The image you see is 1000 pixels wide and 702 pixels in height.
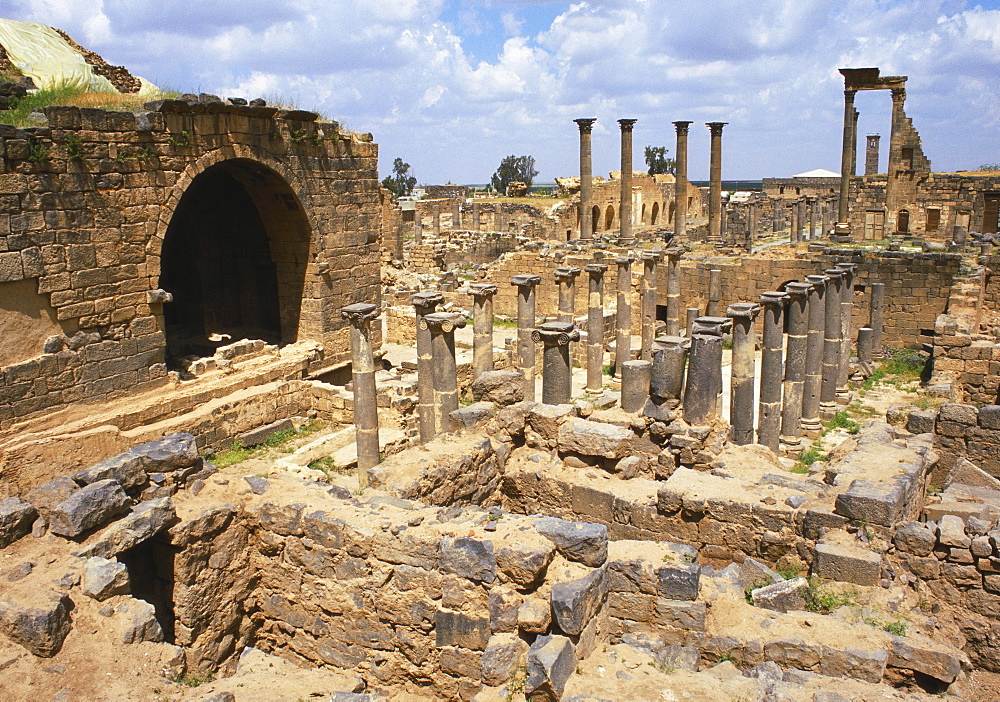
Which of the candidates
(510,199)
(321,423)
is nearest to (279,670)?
(321,423)

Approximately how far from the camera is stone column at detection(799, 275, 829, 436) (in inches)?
640

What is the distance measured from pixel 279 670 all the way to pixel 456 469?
3.17m

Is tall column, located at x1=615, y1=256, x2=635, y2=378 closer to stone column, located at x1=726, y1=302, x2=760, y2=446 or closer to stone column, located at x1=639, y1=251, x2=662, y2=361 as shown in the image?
stone column, located at x1=639, y1=251, x2=662, y2=361

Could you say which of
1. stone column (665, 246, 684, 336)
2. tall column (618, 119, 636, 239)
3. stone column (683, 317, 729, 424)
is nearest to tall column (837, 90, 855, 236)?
tall column (618, 119, 636, 239)

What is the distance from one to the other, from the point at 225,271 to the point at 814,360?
1411 centimetres

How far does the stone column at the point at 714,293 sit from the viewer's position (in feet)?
80.7

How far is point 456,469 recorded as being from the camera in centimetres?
925

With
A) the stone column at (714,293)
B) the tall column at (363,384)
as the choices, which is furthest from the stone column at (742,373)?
the stone column at (714,293)

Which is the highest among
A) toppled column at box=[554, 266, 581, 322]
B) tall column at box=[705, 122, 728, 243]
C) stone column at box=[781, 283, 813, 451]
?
tall column at box=[705, 122, 728, 243]

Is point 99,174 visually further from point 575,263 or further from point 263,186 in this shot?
point 575,263

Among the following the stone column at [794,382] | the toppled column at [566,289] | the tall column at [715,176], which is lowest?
the stone column at [794,382]

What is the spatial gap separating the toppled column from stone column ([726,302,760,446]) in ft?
21.2

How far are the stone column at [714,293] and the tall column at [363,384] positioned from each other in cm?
1451

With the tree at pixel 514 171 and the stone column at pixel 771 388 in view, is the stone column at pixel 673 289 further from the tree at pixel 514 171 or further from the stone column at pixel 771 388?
the tree at pixel 514 171
